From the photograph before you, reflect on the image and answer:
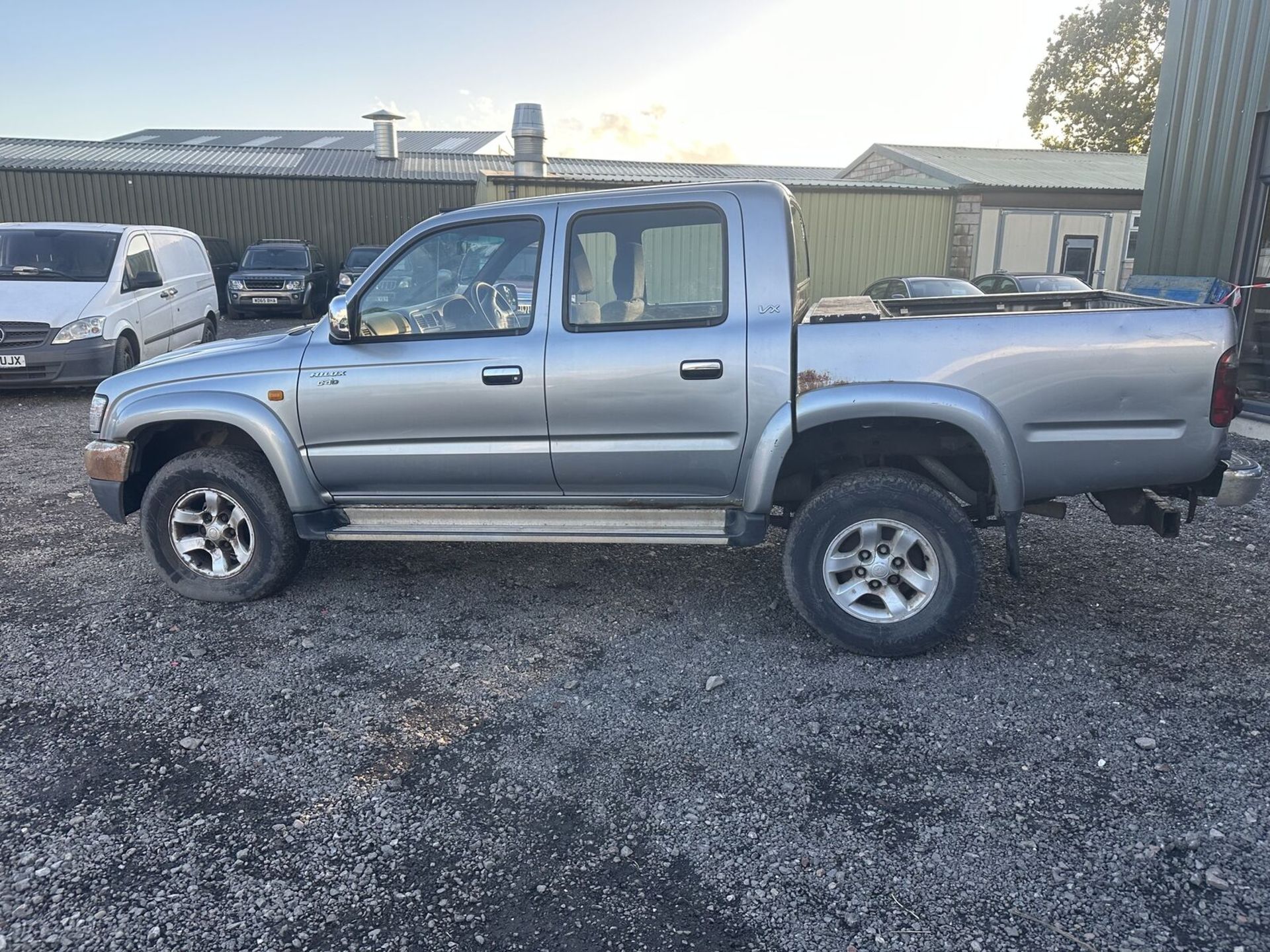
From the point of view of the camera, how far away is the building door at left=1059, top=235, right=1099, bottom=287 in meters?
21.0

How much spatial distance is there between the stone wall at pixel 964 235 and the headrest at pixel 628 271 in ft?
58.3

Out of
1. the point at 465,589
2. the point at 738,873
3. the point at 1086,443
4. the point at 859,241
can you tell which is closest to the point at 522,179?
the point at 859,241

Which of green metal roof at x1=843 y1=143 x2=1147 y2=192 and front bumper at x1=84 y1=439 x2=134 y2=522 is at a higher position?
green metal roof at x1=843 y1=143 x2=1147 y2=192

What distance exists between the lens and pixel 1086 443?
145 inches

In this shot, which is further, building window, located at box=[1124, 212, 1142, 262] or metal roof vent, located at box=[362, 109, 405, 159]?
metal roof vent, located at box=[362, 109, 405, 159]

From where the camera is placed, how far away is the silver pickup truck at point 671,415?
12.0ft

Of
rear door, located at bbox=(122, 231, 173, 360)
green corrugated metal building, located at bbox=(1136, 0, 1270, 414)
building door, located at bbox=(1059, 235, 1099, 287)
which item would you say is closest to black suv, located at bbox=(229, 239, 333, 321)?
rear door, located at bbox=(122, 231, 173, 360)

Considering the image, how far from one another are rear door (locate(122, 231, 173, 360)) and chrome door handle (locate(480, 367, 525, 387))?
8075 millimetres

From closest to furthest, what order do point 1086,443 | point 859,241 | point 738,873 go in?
point 738,873
point 1086,443
point 859,241

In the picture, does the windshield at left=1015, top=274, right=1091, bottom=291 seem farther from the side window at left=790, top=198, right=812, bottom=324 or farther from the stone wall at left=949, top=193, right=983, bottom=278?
the side window at left=790, top=198, right=812, bottom=324

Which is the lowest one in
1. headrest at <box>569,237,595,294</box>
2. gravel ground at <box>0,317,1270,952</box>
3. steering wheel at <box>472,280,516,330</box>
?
gravel ground at <box>0,317,1270,952</box>

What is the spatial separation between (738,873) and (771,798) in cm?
39

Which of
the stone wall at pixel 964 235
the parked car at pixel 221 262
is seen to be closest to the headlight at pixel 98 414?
the parked car at pixel 221 262

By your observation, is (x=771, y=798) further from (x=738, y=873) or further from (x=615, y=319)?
(x=615, y=319)
